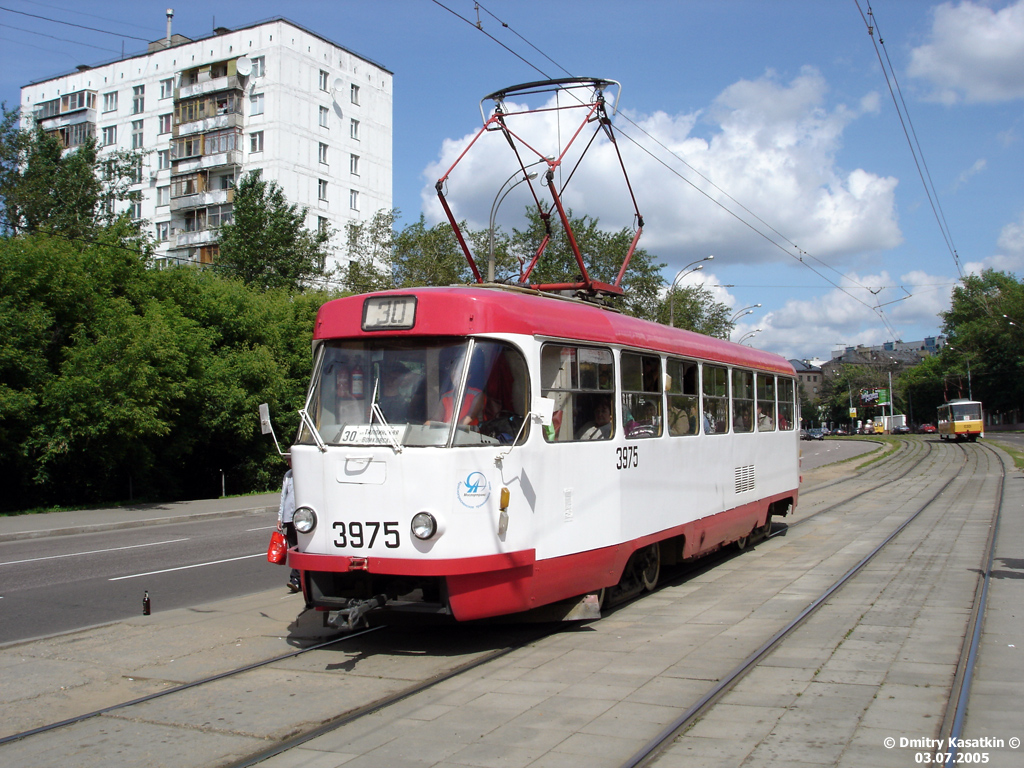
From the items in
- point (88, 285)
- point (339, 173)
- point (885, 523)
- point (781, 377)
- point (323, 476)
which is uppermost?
point (339, 173)

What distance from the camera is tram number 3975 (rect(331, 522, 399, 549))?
6504mm

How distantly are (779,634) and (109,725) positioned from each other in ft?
16.6

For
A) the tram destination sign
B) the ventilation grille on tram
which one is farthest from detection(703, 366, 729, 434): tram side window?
the tram destination sign

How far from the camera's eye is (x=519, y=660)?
6.74m

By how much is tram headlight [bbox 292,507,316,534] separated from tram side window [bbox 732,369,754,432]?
21.4ft

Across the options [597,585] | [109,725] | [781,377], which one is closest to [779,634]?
[597,585]

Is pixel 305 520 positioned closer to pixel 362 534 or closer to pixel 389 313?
pixel 362 534

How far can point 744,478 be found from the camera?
39.4 ft

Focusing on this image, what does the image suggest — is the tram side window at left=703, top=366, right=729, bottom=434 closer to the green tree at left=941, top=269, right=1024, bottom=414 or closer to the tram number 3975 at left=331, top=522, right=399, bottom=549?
the tram number 3975 at left=331, top=522, right=399, bottom=549

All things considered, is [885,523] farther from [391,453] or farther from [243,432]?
[243,432]

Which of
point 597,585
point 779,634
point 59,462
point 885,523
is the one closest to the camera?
point 779,634

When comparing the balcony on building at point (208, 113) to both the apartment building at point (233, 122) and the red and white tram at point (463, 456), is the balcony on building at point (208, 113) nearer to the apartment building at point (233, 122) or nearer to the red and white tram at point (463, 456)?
the apartment building at point (233, 122)

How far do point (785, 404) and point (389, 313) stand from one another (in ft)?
31.6

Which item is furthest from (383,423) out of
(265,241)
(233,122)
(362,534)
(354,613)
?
(233,122)
